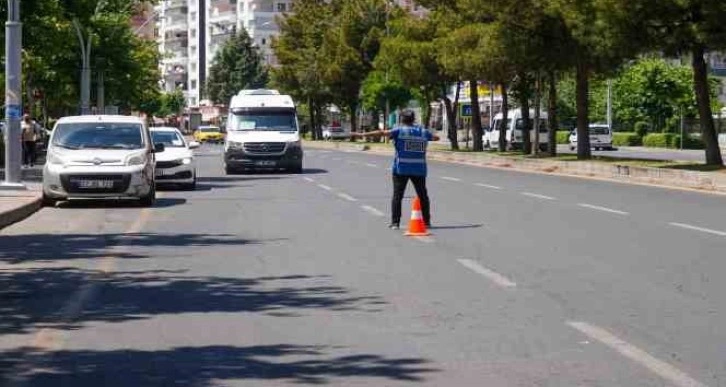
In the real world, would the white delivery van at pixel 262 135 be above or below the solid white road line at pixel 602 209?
above

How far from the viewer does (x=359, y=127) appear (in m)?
110

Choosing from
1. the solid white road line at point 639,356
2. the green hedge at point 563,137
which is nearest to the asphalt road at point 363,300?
the solid white road line at point 639,356

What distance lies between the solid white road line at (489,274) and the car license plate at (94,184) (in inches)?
448

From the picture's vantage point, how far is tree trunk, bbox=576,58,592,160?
1732 inches

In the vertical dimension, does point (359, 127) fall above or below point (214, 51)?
below

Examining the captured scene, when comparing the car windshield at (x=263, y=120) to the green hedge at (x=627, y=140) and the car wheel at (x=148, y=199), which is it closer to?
the car wheel at (x=148, y=199)

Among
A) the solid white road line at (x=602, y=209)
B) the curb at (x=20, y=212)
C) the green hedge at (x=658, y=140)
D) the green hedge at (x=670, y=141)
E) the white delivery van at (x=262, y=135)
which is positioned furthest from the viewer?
the green hedge at (x=658, y=140)

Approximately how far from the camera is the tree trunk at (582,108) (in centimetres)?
4400

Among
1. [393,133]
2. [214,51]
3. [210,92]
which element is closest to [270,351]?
[393,133]

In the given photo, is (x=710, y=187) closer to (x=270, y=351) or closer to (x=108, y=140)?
(x=108, y=140)

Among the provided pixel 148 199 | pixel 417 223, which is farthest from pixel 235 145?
pixel 417 223

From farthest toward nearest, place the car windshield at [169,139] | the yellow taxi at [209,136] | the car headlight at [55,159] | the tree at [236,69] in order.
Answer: the tree at [236,69] < the yellow taxi at [209,136] < the car windshield at [169,139] < the car headlight at [55,159]

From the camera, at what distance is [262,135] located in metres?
39.7

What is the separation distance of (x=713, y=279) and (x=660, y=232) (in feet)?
17.5
